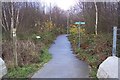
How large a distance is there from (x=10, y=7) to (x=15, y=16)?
1140 mm

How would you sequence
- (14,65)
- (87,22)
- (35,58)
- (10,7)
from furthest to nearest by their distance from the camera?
(87,22) < (10,7) < (35,58) < (14,65)

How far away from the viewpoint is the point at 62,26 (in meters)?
49.0

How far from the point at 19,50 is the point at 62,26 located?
3718cm

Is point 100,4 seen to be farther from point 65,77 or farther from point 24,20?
point 65,77

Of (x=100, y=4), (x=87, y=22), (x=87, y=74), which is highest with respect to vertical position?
(x=100, y=4)

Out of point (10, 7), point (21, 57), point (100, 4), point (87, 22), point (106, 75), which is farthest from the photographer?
point (87, 22)

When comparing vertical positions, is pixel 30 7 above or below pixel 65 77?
above

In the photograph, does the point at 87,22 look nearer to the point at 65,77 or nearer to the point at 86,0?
the point at 86,0

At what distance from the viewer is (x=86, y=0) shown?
2470 centimetres

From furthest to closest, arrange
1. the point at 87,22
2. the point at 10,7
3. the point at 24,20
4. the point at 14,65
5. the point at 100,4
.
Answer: the point at 87,22 < the point at 24,20 < the point at 100,4 < the point at 10,7 < the point at 14,65

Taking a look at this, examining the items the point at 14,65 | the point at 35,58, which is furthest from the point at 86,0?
the point at 14,65

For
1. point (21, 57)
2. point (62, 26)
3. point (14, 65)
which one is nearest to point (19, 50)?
point (21, 57)

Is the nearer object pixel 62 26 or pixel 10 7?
pixel 10 7

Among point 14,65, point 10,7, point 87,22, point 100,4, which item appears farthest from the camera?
point 87,22
